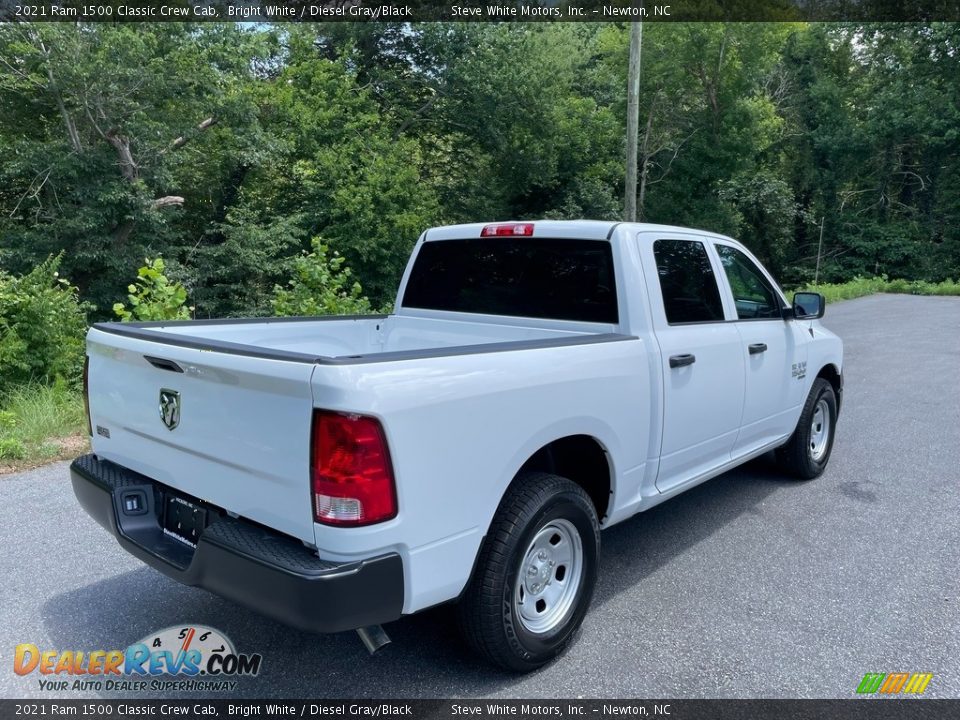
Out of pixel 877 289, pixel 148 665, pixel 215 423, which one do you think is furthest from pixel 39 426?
pixel 877 289

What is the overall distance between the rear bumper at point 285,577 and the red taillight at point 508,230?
86.4 inches

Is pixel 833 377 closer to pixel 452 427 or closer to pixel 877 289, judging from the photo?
pixel 452 427

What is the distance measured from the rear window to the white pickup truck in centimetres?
1

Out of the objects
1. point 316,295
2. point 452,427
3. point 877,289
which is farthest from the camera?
point 877,289

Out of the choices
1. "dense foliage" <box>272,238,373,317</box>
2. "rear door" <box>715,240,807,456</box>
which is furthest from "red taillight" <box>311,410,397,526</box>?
"dense foliage" <box>272,238,373,317</box>

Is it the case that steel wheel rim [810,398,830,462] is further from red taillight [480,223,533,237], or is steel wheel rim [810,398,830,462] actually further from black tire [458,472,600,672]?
black tire [458,472,600,672]

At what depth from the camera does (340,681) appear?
9.85 feet

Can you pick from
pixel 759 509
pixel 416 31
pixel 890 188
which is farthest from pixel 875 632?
pixel 890 188

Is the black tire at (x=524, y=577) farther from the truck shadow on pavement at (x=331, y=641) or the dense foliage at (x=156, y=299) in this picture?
the dense foliage at (x=156, y=299)

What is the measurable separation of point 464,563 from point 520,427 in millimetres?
560

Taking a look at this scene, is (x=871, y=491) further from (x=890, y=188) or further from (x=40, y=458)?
(x=890, y=188)

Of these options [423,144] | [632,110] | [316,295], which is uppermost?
[423,144]

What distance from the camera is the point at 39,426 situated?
628 centimetres

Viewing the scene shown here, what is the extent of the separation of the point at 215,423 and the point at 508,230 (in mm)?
2084
